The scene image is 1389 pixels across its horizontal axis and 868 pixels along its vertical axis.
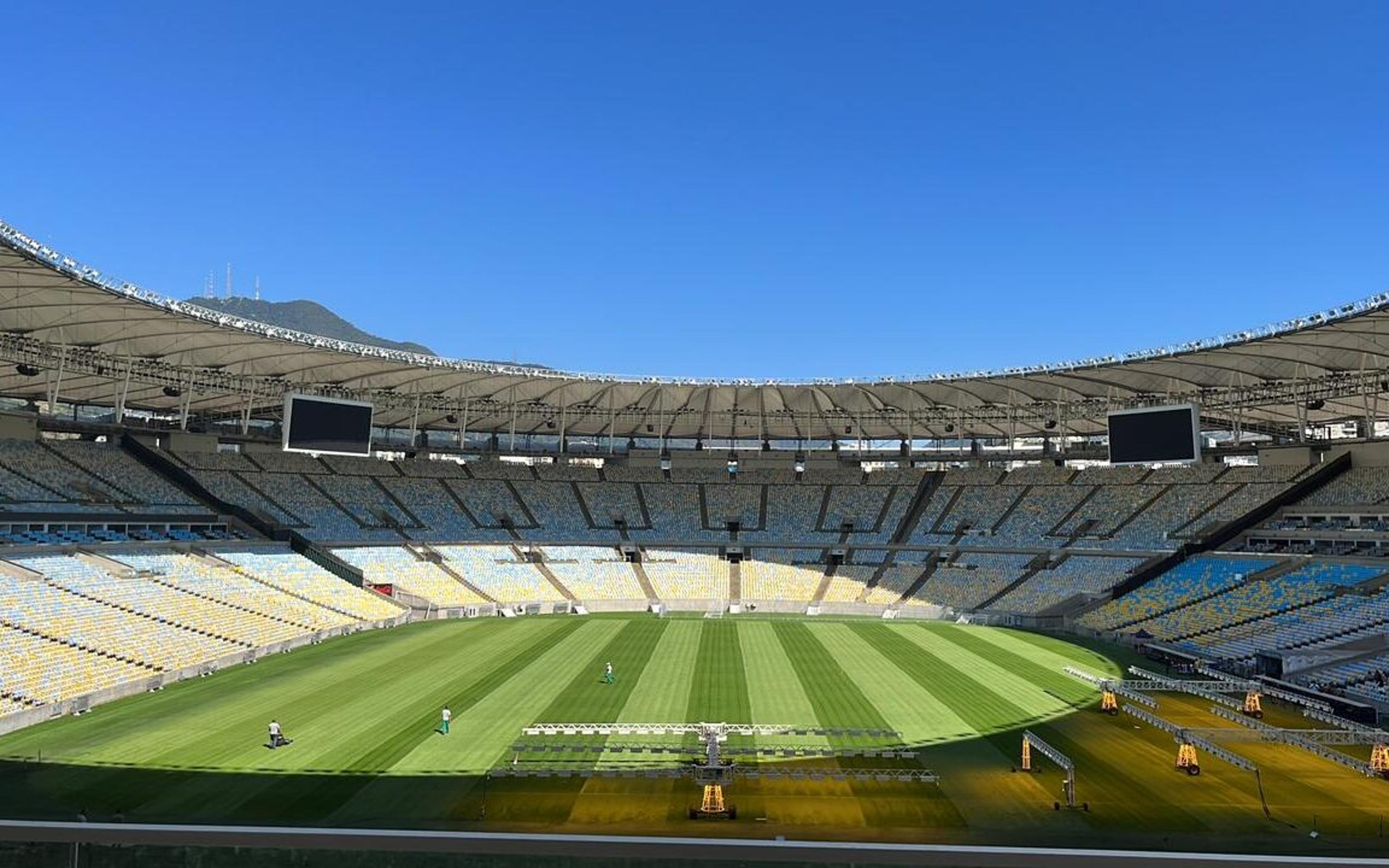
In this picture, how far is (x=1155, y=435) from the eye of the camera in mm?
48688

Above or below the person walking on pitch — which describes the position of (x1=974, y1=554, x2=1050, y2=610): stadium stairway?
above

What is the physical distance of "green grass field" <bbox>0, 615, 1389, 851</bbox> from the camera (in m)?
18.1

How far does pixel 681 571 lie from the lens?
60.2m

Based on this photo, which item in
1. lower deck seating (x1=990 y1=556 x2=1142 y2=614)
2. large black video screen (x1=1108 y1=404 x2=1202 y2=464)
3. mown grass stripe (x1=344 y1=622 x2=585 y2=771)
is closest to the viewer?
mown grass stripe (x1=344 y1=622 x2=585 y2=771)

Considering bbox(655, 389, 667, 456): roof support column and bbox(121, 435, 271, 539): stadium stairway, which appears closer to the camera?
bbox(121, 435, 271, 539): stadium stairway

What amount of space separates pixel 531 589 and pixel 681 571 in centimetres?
1078

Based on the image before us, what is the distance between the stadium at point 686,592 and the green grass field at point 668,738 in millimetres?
173

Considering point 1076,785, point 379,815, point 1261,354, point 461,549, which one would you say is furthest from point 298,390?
point 1261,354

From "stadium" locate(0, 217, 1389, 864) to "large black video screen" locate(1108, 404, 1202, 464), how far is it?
0.56 ft

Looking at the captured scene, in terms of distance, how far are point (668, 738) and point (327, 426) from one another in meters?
34.6

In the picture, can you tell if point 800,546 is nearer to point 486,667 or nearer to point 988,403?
point 988,403

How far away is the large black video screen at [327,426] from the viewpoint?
48625 millimetres

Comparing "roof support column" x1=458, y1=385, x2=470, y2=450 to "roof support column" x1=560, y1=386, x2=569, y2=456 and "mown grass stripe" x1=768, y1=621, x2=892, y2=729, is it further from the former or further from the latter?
"mown grass stripe" x1=768, y1=621, x2=892, y2=729

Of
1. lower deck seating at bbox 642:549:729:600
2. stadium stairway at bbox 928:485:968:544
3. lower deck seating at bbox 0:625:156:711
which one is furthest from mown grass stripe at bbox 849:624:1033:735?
lower deck seating at bbox 0:625:156:711
